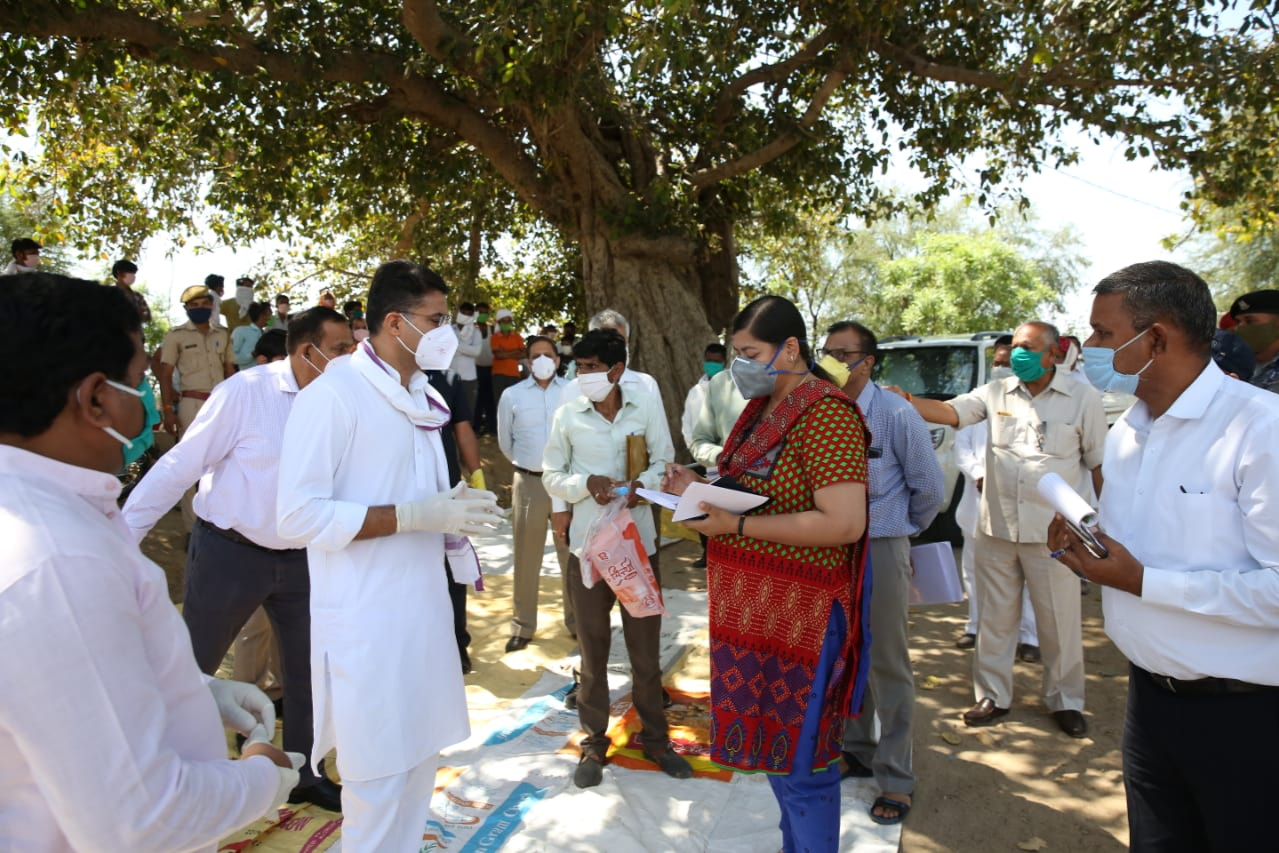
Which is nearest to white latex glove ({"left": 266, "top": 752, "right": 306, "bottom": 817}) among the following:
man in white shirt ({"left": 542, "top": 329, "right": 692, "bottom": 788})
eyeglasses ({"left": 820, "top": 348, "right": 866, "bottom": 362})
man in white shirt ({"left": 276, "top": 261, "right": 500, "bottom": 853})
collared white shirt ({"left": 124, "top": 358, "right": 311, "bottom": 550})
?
man in white shirt ({"left": 276, "top": 261, "right": 500, "bottom": 853})

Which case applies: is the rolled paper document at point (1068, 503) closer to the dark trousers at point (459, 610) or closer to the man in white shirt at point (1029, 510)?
the man in white shirt at point (1029, 510)

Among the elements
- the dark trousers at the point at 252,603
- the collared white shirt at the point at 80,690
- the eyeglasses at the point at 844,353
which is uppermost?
the eyeglasses at the point at 844,353

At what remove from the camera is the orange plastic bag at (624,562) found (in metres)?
3.76

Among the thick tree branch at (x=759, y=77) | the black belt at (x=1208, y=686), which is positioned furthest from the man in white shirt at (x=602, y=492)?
the thick tree branch at (x=759, y=77)

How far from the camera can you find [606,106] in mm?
9773

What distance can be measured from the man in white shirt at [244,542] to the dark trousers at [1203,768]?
3.10 metres

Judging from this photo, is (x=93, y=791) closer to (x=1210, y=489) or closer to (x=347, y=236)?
(x=1210, y=489)

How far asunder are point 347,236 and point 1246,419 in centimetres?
1599

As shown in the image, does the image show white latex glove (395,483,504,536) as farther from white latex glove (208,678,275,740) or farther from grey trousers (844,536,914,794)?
grey trousers (844,536,914,794)

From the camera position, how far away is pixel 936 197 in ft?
33.0

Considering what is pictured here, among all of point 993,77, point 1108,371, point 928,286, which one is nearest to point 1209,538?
point 1108,371

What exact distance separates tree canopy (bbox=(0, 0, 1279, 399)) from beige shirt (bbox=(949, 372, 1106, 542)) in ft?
11.0

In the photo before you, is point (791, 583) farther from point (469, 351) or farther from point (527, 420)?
point (469, 351)

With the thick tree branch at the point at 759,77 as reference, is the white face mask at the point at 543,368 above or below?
below
